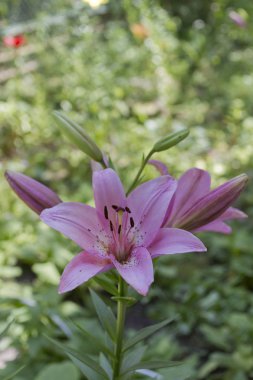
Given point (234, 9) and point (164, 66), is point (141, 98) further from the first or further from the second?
point (234, 9)

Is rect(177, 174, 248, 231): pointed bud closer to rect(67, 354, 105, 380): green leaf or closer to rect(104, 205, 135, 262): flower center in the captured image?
rect(104, 205, 135, 262): flower center

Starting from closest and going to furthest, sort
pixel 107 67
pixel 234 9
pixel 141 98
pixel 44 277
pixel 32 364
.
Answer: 1. pixel 32 364
2. pixel 44 277
3. pixel 107 67
4. pixel 141 98
5. pixel 234 9

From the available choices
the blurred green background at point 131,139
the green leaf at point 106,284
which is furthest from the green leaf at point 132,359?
the blurred green background at point 131,139

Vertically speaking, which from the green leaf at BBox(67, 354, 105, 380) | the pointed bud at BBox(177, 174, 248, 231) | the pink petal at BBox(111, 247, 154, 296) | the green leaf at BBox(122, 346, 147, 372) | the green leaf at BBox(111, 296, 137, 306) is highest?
the pointed bud at BBox(177, 174, 248, 231)

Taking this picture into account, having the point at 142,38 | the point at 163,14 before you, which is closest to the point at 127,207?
the point at 142,38

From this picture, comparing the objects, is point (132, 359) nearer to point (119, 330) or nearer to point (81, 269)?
point (119, 330)

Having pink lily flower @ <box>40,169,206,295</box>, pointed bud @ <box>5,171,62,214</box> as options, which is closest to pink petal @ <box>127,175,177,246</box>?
pink lily flower @ <box>40,169,206,295</box>
